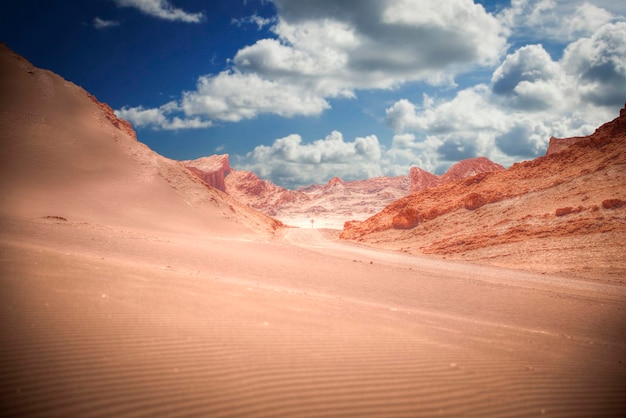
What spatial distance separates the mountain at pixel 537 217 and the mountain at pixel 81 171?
57.7ft

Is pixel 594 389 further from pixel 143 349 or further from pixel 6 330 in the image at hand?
pixel 6 330

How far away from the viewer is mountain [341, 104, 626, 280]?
68.5ft

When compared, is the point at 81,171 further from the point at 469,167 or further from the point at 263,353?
the point at 469,167

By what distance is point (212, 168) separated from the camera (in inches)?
3812

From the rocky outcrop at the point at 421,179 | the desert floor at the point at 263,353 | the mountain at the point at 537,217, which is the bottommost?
the desert floor at the point at 263,353

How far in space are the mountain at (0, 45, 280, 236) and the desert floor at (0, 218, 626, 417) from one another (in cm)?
1749

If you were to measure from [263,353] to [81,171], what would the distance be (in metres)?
32.2

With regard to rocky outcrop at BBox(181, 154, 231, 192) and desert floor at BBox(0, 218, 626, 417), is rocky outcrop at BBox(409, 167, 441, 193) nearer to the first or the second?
rocky outcrop at BBox(181, 154, 231, 192)

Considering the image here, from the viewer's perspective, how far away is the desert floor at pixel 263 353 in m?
3.61

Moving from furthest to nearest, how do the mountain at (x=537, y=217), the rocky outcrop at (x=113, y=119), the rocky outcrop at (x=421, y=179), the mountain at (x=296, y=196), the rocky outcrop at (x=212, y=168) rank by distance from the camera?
1. the mountain at (x=296, y=196)
2. the rocky outcrop at (x=212, y=168)
3. the rocky outcrop at (x=421, y=179)
4. the rocky outcrop at (x=113, y=119)
5. the mountain at (x=537, y=217)

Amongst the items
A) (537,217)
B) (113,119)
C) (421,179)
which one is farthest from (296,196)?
(537,217)

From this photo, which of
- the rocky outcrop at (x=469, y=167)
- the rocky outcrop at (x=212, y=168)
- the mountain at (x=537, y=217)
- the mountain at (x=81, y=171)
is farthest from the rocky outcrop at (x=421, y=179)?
the rocky outcrop at (x=212, y=168)

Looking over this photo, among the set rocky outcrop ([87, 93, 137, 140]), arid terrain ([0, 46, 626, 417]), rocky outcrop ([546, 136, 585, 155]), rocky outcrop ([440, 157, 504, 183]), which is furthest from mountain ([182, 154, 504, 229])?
arid terrain ([0, 46, 626, 417])

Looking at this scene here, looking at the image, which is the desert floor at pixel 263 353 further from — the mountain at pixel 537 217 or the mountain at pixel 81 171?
the mountain at pixel 81 171
